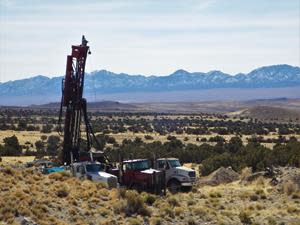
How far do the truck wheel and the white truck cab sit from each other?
3.74 m

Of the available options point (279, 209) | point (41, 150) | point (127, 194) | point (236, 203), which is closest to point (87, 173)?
point (127, 194)

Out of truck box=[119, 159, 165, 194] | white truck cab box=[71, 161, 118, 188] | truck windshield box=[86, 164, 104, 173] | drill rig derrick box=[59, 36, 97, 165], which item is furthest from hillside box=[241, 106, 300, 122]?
white truck cab box=[71, 161, 118, 188]

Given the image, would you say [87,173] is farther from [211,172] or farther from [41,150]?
[41,150]

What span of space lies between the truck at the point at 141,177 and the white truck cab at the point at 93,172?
107 cm

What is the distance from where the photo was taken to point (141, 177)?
3006 centimetres

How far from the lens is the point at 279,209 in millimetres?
26672

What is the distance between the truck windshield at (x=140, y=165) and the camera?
101 ft

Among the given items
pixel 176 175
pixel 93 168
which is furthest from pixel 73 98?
pixel 176 175

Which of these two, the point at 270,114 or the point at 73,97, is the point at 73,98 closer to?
the point at 73,97

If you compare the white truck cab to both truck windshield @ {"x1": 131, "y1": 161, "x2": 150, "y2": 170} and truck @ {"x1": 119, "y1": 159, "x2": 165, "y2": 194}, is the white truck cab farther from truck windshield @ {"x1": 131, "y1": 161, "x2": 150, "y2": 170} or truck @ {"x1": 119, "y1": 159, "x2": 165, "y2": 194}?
truck windshield @ {"x1": 131, "y1": 161, "x2": 150, "y2": 170}

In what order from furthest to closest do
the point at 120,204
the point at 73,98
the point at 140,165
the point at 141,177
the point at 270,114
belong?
the point at 270,114, the point at 73,98, the point at 140,165, the point at 141,177, the point at 120,204

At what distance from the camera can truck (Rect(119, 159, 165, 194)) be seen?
29703mm

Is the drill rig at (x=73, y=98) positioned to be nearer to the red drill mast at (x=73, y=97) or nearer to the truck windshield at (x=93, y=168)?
the red drill mast at (x=73, y=97)

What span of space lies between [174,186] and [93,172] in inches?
178
